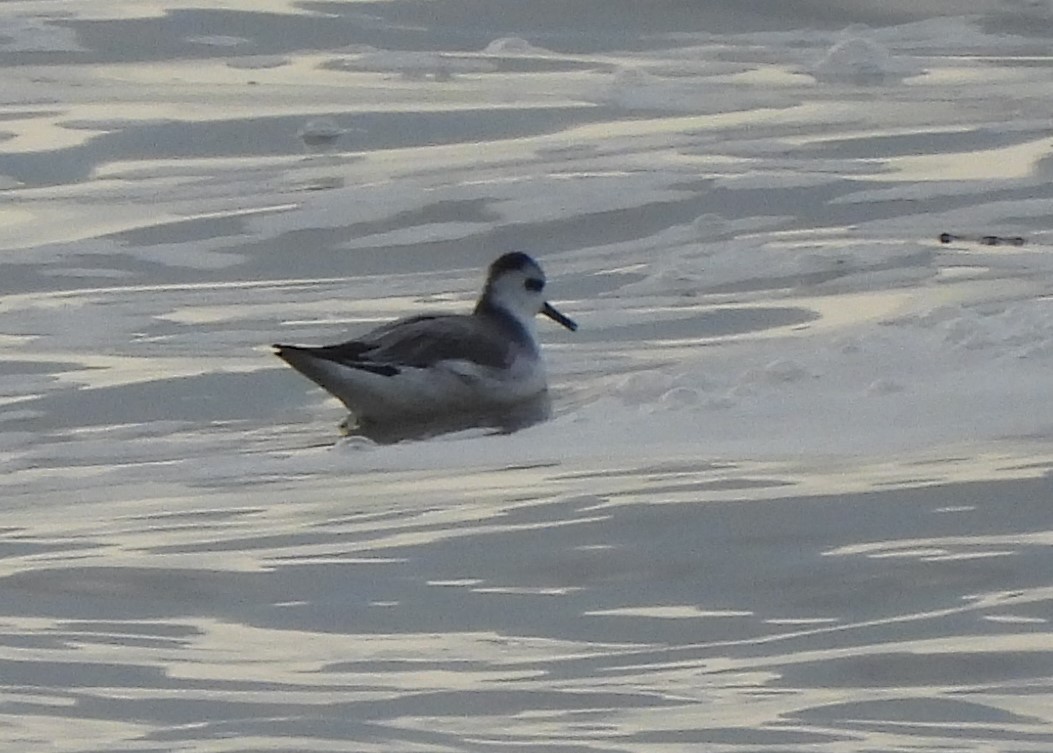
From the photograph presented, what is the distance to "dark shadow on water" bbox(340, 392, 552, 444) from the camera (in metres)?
9.44

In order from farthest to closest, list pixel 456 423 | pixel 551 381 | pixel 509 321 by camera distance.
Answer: pixel 509 321 → pixel 551 381 → pixel 456 423

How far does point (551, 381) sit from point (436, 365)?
44cm

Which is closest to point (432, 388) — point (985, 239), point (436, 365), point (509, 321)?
point (436, 365)

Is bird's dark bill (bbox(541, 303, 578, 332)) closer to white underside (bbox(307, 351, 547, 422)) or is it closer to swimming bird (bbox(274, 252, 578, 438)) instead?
swimming bird (bbox(274, 252, 578, 438))

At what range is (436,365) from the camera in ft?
33.1

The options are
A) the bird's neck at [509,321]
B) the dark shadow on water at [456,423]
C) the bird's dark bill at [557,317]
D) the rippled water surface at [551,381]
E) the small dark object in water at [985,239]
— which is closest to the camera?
the rippled water surface at [551,381]

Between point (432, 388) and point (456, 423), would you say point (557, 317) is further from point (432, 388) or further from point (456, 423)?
point (456, 423)

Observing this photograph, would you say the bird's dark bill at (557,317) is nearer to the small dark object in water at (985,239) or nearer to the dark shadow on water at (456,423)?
the dark shadow on water at (456,423)

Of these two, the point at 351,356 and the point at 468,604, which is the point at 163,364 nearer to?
the point at 351,356

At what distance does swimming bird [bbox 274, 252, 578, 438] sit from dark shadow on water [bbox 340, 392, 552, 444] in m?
0.01

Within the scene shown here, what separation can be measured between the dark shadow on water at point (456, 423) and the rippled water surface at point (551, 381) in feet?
0.36

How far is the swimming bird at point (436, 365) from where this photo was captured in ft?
31.8

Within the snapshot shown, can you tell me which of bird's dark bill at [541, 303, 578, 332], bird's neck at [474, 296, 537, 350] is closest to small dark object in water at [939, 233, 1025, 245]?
bird's dark bill at [541, 303, 578, 332]

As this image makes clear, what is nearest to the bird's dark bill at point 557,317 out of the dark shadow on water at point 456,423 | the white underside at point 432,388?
the white underside at point 432,388
